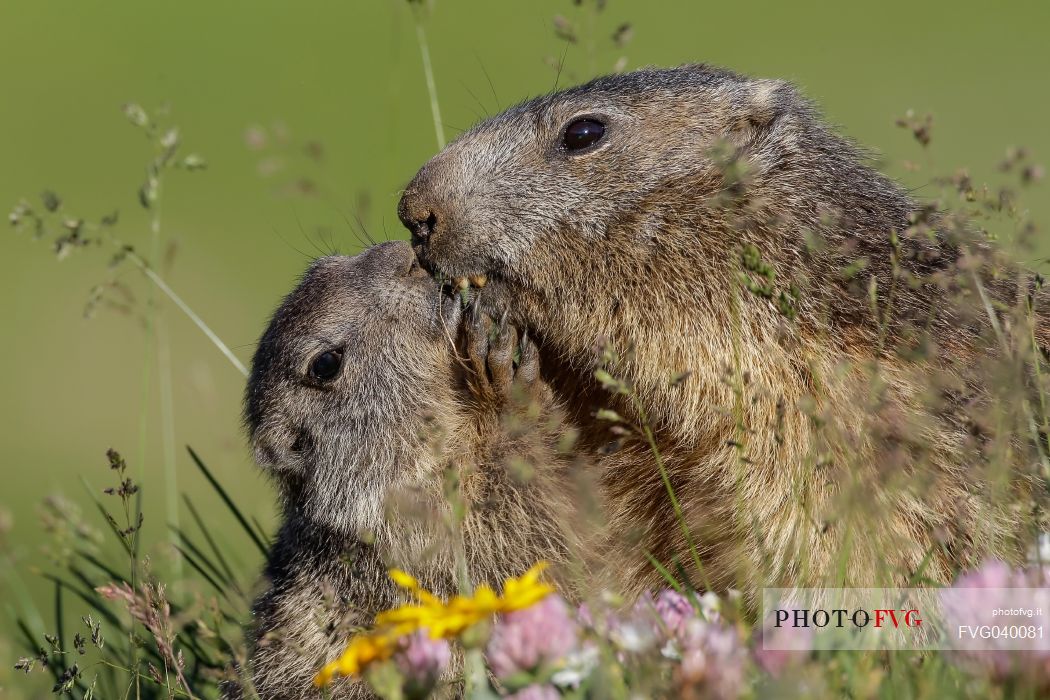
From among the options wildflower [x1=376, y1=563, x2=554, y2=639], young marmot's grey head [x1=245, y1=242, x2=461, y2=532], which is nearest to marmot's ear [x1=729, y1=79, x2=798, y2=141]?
young marmot's grey head [x1=245, y1=242, x2=461, y2=532]

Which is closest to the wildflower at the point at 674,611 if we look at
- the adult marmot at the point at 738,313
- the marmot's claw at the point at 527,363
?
the adult marmot at the point at 738,313

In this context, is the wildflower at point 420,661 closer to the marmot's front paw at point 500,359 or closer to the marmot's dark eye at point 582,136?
the marmot's front paw at point 500,359

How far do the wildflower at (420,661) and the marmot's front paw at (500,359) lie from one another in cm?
246

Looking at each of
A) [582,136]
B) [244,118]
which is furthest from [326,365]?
[244,118]

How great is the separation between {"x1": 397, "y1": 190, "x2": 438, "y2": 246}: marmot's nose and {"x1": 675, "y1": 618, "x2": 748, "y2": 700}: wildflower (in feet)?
8.74

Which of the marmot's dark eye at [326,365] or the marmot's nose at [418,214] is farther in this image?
the marmot's dark eye at [326,365]

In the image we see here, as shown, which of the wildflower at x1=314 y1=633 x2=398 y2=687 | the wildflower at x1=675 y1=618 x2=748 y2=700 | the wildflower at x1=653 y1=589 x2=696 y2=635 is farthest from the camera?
the wildflower at x1=653 y1=589 x2=696 y2=635

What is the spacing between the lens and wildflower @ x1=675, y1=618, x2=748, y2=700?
2561 mm

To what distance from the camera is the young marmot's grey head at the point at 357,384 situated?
5.54 meters

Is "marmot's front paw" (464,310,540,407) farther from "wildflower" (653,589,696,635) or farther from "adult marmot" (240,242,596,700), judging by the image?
"wildflower" (653,589,696,635)

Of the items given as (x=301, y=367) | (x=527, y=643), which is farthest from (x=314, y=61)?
(x=527, y=643)

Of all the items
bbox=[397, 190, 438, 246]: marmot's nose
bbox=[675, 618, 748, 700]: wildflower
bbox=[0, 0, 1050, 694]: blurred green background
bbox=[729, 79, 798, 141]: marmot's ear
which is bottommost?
bbox=[675, 618, 748, 700]: wildflower

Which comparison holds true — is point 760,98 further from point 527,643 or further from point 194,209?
point 194,209

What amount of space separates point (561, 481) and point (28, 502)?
369 inches
